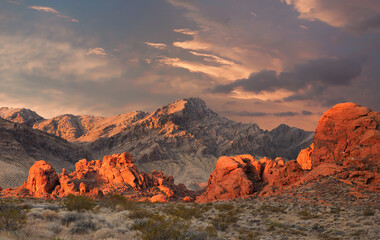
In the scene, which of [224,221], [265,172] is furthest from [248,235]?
[265,172]

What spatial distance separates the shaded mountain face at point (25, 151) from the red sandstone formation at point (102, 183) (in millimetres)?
35937

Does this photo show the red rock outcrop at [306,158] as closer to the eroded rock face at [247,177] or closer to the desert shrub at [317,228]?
the eroded rock face at [247,177]

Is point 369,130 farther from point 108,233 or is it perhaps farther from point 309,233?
point 108,233

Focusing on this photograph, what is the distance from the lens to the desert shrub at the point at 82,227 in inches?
617

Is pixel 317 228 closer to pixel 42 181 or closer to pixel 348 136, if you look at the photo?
pixel 348 136

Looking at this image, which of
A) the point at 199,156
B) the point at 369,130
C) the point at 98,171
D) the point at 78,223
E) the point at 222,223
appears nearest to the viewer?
the point at 78,223

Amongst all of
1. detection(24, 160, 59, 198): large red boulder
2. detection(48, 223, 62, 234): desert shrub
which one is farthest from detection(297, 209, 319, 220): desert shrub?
detection(24, 160, 59, 198): large red boulder

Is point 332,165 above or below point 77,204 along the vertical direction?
above

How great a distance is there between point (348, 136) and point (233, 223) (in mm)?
21978

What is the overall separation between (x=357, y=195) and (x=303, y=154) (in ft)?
102

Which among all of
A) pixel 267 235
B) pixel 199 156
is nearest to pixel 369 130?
pixel 267 235

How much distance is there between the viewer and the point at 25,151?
128375mm

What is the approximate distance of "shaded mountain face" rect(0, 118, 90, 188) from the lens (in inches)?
3770

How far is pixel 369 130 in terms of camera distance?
32969 millimetres
